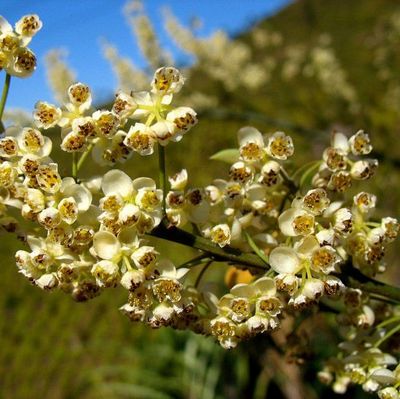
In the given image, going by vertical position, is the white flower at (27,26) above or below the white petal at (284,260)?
above

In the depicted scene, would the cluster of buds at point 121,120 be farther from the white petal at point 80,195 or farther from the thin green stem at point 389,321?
the thin green stem at point 389,321

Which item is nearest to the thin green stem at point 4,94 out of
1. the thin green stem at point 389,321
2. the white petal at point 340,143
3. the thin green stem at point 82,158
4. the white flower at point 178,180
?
the thin green stem at point 82,158

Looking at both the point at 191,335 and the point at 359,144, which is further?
the point at 191,335

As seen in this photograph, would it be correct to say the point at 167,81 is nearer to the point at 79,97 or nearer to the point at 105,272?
the point at 79,97

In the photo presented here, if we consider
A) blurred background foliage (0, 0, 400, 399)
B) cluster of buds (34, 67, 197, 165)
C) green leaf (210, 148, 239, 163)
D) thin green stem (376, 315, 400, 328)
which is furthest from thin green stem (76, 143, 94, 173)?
blurred background foliage (0, 0, 400, 399)

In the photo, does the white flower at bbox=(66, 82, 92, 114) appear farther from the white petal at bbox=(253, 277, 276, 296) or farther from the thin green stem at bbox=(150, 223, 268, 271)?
the white petal at bbox=(253, 277, 276, 296)

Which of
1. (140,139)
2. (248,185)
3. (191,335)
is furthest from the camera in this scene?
(191,335)

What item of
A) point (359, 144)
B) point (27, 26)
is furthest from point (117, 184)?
point (359, 144)
